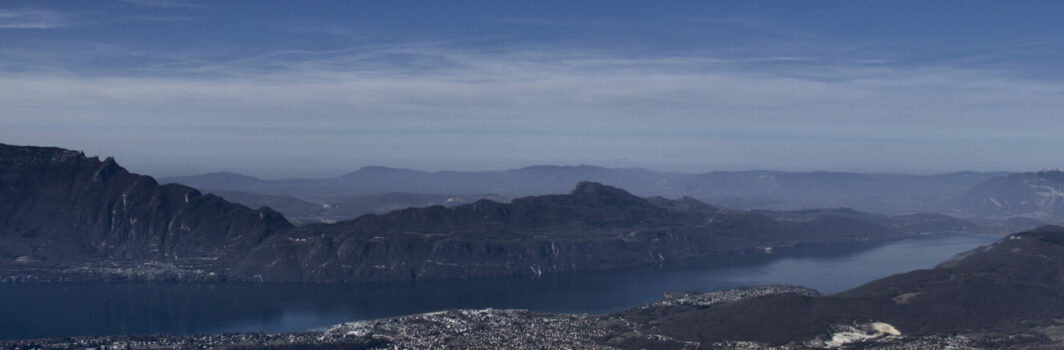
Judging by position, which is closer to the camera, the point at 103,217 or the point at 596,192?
the point at 103,217

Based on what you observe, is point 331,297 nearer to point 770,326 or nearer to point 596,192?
point 770,326

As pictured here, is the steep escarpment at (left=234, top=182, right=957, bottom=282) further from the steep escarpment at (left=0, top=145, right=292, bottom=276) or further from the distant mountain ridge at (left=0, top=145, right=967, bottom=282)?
the steep escarpment at (left=0, top=145, right=292, bottom=276)

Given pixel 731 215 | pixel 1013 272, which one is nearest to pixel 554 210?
pixel 731 215

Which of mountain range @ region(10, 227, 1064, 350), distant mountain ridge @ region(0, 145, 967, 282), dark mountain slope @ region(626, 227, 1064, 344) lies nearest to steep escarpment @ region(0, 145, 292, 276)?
distant mountain ridge @ region(0, 145, 967, 282)

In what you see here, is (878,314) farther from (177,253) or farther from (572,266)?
(177,253)

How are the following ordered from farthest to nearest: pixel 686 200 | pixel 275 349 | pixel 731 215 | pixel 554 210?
pixel 686 200, pixel 731 215, pixel 554 210, pixel 275 349

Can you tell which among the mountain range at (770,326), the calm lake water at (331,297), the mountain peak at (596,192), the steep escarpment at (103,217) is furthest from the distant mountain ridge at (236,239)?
the mountain range at (770,326)

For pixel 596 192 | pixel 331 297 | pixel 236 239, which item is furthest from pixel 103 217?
pixel 596 192
